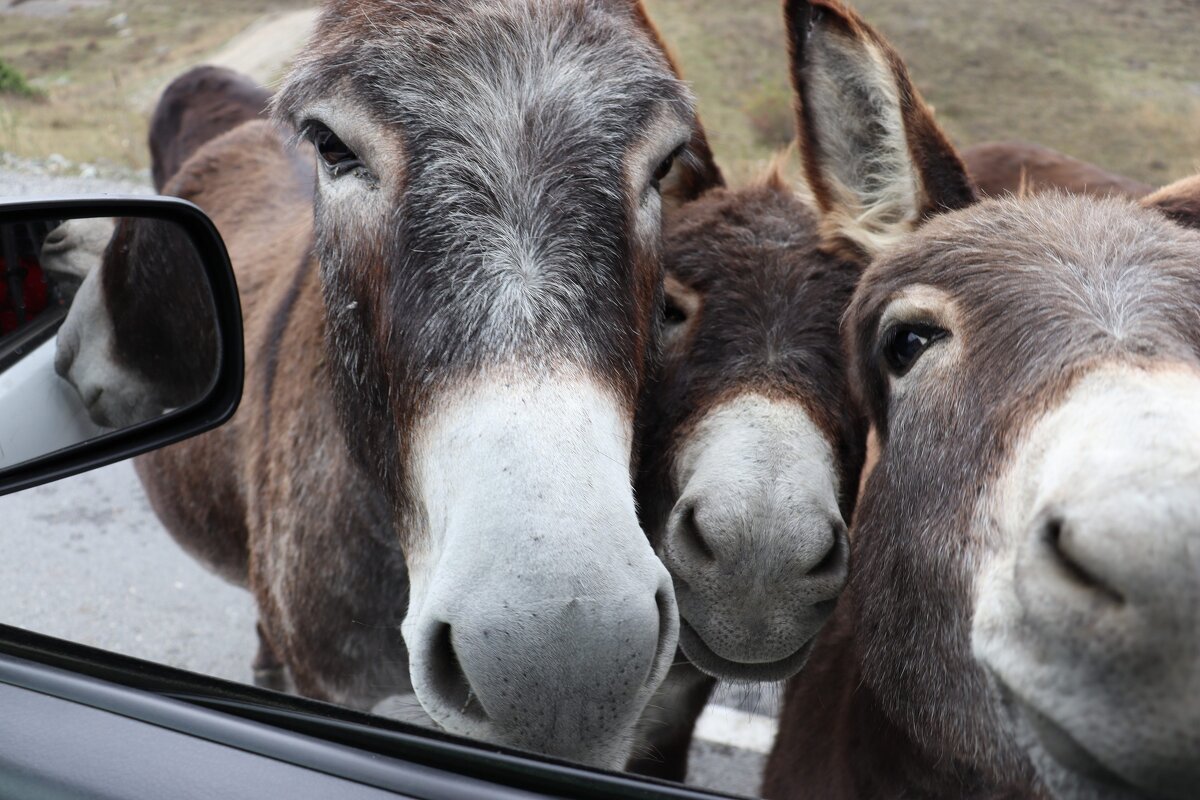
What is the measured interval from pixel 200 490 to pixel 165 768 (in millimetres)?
2780

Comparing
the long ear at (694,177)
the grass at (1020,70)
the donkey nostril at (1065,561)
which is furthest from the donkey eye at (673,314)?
the grass at (1020,70)

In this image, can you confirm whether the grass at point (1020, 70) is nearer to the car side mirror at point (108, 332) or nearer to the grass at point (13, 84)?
the car side mirror at point (108, 332)

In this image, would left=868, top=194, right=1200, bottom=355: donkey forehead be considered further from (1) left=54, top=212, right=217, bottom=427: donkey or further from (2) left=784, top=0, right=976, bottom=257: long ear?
(1) left=54, top=212, right=217, bottom=427: donkey

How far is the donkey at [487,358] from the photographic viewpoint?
1.41 metres

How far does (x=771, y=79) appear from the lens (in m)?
10.8

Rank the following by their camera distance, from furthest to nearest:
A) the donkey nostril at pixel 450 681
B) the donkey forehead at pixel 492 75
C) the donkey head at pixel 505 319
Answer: the donkey forehead at pixel 492 75
the donkey nostril at pixel 450 681
the donkey head at pixel 505 319

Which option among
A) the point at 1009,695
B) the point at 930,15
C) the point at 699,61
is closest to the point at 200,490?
the point at 1009,695

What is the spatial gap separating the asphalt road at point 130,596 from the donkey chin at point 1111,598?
2330mm

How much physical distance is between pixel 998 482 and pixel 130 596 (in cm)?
434

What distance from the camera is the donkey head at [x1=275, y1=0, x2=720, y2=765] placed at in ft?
4.60

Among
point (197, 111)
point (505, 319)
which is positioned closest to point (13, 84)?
point (197, 111)

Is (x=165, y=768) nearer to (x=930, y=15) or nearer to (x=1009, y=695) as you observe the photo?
(x=1009, y=695)

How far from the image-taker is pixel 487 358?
5.32 feet

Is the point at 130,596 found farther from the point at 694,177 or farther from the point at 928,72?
the point at 928,72
